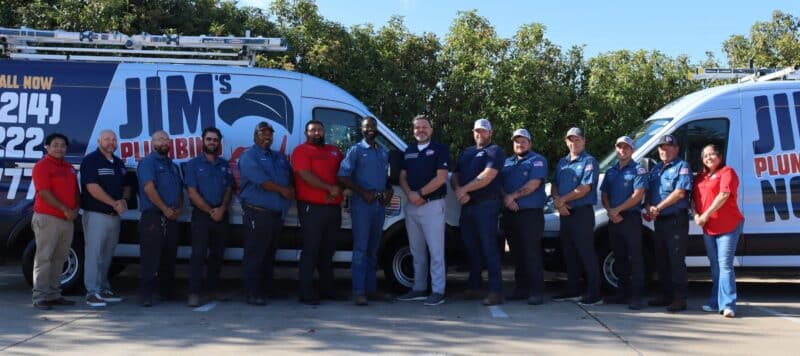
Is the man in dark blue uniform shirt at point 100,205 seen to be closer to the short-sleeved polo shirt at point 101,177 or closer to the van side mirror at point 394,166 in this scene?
the short-sleeved polo shirt at point 101,177

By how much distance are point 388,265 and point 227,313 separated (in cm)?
188

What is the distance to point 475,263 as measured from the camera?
7500 millimetres

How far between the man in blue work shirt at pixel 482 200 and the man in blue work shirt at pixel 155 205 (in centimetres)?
285

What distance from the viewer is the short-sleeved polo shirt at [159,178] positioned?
22.7 feet

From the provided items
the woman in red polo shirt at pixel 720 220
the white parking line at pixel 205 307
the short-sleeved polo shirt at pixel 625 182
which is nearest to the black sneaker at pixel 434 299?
the short-sleeved polo shirt at pixel 625 182

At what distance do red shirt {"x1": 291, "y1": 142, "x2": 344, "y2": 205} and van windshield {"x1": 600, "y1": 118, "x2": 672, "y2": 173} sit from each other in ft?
10.2

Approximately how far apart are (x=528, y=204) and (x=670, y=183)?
1.40 meters

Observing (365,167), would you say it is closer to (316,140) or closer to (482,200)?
(316,140)

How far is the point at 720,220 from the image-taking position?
6.80m

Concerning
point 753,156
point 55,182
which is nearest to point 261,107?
point 55,182

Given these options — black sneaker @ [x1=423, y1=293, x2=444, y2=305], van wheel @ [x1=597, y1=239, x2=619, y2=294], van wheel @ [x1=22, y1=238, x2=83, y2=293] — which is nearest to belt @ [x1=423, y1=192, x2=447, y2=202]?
black sneaker @ [x1=423, y1=293, x2=444, y2=305]

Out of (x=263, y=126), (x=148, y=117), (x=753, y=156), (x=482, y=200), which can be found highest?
(x=148, y=117)

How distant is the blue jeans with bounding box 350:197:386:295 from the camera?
713 centimetres

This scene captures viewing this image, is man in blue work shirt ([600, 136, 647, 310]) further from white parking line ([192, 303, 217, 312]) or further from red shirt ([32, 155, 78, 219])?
red shirt ([32, 155, 78, 219])
